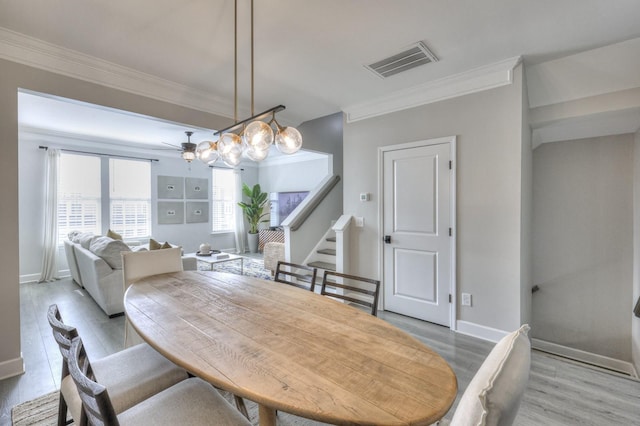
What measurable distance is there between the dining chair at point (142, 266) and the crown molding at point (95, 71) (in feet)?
5.43

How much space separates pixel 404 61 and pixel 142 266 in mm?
2873

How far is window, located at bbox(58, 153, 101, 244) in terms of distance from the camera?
17.2 feet

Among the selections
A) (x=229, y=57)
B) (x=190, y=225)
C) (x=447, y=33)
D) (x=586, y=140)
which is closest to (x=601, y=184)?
(x=586, y=140)

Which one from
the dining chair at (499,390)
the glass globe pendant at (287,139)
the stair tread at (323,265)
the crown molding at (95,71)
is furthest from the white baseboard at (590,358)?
the crown molding at (95,71)

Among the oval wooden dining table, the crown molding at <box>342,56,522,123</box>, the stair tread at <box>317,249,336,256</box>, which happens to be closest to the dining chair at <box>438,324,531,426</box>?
the oval wooden dining table

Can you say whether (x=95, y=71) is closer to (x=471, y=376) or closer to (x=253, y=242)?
(x=471, y=376)

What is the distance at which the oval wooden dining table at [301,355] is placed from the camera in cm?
82

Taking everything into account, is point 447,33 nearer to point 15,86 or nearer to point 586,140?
point 586,140

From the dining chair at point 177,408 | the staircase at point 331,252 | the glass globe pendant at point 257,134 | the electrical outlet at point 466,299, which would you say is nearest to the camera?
the dining chair at point 177,408

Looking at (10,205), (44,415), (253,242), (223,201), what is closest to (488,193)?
(44,415)

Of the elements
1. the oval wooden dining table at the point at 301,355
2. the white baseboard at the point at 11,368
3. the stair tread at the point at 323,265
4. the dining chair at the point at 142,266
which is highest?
the dining chair at the point at 142,266

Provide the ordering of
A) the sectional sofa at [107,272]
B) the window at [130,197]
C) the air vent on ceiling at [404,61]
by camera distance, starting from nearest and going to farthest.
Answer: the air vent on ceiling at [404,61]
the sectional sofa at [107,272]
the window at [130,197]

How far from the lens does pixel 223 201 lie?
7.67m

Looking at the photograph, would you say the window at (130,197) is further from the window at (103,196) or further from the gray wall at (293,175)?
the gray wall at (293,175)
